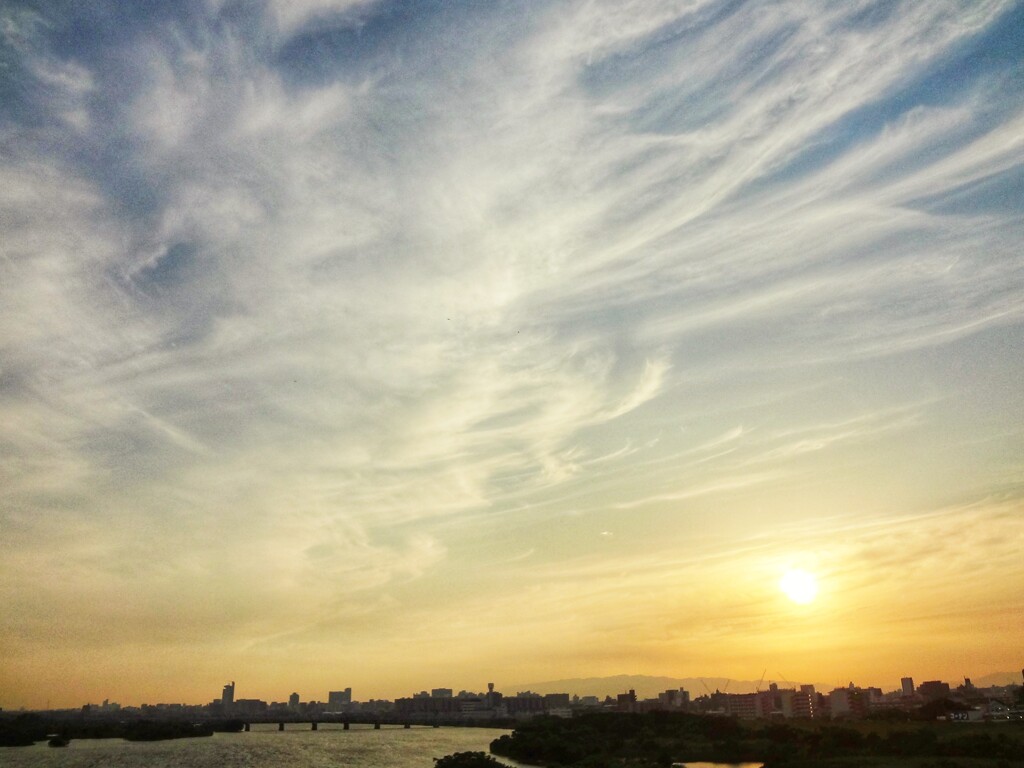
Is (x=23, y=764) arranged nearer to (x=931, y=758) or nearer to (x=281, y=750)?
(x=281, y=750)

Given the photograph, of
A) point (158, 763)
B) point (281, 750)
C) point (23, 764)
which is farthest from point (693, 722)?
point (23, 764)

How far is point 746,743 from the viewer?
6024 inches

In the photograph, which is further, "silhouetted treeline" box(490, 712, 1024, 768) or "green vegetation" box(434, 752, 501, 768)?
"green vegetation" box(434, 752, 501, 768)

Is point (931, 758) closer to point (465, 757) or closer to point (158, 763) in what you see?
point (465, 757)

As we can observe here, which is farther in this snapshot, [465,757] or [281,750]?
[281,750]

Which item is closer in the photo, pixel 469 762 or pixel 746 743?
pixel 469 762

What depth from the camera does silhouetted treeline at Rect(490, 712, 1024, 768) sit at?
110 meters

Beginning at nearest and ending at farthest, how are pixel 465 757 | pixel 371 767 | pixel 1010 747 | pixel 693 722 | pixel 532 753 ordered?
1. pixel 1010 747
2. pixel 465 757
3. pixel 371 767
4. pixel 532 753
5. pixel 693 722

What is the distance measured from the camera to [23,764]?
148 metres

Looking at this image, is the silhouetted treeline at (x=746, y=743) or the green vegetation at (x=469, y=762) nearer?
the silhouetted treeline at (x=746, y=743)

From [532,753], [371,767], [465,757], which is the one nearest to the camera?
[465,757]

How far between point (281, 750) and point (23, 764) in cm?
6339

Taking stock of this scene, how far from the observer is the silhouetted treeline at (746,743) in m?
110

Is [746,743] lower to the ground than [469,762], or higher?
lower
